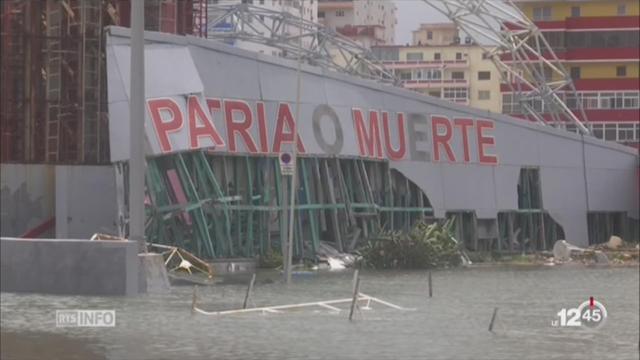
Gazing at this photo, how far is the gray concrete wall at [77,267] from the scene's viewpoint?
64.1 ft

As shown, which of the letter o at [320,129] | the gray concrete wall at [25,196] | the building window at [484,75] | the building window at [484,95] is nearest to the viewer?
the gray concrete wall at [25,196]

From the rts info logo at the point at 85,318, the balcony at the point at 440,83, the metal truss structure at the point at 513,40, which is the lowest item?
the rts info logo at the point at 85,318

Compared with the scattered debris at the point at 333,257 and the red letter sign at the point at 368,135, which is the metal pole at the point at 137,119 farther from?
the red letter sign at the point at 368,135

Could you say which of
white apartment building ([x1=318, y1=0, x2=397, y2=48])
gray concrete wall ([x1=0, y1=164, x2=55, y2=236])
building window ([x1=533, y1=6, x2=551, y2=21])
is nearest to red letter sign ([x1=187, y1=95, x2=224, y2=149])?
gray concrete wall ([x1=0, y1=164, x2=55, y2=236])

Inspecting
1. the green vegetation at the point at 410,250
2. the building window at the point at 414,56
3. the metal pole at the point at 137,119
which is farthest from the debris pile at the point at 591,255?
the building window at the point at 414,56

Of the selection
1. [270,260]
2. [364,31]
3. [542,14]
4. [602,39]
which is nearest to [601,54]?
[602,39]

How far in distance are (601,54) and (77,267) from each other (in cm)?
7819

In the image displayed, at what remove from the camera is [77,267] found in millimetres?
19906

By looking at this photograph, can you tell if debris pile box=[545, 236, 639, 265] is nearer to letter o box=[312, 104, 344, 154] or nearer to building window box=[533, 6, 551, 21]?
letter o box=[312, 104, 344, 154]

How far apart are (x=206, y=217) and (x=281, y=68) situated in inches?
307

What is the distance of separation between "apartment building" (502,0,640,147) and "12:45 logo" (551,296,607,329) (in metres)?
64.0

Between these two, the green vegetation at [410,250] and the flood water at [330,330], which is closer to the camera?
the flood water at [330,330]

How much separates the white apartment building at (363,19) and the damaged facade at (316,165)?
690 inches

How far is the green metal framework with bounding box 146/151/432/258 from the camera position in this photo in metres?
51.9
